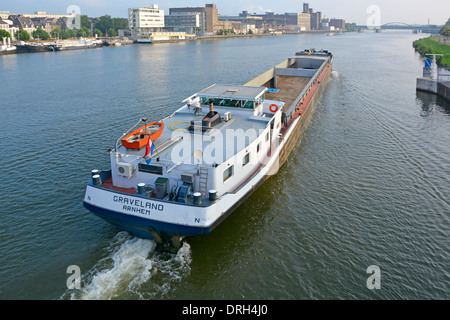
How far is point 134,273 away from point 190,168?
15.2 feet

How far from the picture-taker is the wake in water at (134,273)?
12.1 metres

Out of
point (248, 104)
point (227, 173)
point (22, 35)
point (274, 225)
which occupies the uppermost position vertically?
point (22, 35)

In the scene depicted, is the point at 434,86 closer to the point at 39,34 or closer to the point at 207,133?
the point at 207,133

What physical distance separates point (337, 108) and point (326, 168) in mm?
17740

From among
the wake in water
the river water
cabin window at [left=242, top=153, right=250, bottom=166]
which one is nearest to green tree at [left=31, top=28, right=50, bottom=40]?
the river water

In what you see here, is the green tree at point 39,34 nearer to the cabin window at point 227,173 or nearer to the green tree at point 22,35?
the green tree at point 22,35

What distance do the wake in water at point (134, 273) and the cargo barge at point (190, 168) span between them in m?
0.61

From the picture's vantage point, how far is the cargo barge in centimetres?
1355

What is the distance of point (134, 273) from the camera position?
12.9 m

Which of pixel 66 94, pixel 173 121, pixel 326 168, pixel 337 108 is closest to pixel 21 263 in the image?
pixel 173 121

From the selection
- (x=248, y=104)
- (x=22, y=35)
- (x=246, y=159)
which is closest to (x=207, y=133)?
(x=246, y=159)

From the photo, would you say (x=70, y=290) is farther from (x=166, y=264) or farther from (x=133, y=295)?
(x=166, y=264)

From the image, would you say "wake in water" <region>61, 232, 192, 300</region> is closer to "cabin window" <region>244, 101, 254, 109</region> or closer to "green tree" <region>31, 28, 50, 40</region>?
"cabin window" <region>244, 101, 254, 109</region>
